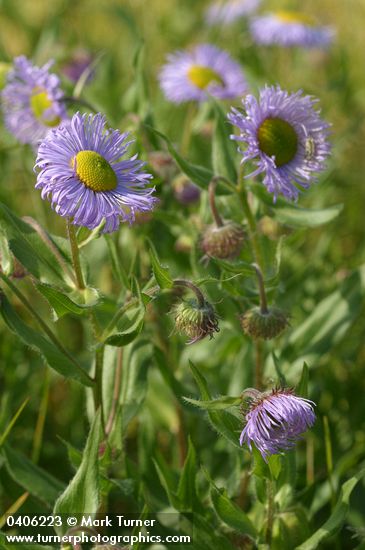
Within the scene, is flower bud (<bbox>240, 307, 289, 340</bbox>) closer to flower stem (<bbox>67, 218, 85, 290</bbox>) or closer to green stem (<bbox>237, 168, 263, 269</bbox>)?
green stem (<bbox>237, 168, 263, 269</bbox>)

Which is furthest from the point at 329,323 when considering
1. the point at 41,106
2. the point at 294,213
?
the point at 41,106

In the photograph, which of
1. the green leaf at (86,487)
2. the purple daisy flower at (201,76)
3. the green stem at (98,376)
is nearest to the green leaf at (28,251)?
the green stem at (98,376)

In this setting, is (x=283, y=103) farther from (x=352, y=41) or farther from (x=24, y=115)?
(x=352, y=41)

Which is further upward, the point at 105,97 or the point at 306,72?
the point at 306,72

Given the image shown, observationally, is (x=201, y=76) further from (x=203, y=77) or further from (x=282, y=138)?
(x=282, y=138)

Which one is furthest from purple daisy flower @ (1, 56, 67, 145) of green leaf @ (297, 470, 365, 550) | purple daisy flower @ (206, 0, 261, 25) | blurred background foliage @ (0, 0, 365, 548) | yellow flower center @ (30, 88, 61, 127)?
purple daisy flower @ (206, 0, 261, 25)

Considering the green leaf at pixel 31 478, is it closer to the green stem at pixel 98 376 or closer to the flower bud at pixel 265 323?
the green stem at pixel 98 376

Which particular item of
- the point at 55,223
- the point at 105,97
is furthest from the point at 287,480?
the point at 105,97
